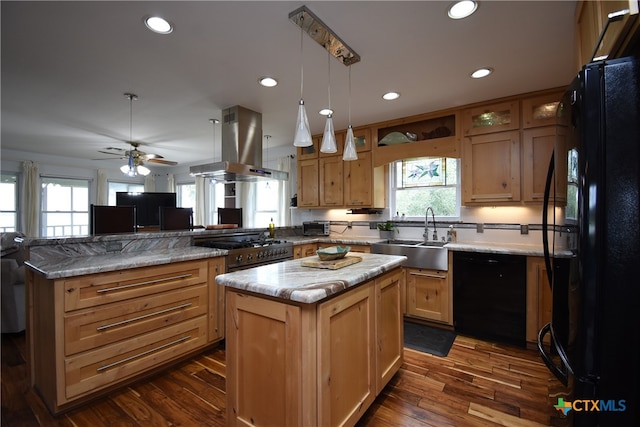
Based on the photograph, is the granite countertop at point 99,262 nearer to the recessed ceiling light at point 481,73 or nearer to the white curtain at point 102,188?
the recessed ceiling light at point 481,73

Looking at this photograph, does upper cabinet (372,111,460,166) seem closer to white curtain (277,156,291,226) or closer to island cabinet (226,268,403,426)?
white curtain (277,156,291,226)

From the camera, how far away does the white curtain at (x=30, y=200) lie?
18.5ft

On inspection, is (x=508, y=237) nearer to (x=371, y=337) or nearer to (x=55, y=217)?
(x=371, y=337)

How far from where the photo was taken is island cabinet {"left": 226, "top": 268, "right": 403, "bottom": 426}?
4.18 feet

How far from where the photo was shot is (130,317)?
207 centimetres

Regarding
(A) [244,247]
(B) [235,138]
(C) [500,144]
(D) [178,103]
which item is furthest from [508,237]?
(D) [178,103]

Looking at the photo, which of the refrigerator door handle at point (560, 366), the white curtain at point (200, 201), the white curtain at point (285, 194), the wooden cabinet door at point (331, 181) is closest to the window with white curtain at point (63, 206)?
the white curtain at point (200, 201)

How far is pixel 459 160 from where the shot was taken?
3.56 meters

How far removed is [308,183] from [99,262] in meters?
2.96

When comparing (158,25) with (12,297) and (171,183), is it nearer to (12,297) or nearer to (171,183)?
(12,297)

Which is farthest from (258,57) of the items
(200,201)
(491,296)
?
(200,201)

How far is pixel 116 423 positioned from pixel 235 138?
2710 millimetres

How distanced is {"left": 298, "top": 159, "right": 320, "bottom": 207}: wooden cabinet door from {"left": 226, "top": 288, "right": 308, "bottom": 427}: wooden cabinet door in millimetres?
3035

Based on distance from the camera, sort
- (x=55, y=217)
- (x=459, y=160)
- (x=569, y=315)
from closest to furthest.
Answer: (x=569, y=315) → (x=459, y=160) → (x=55, y=217)
